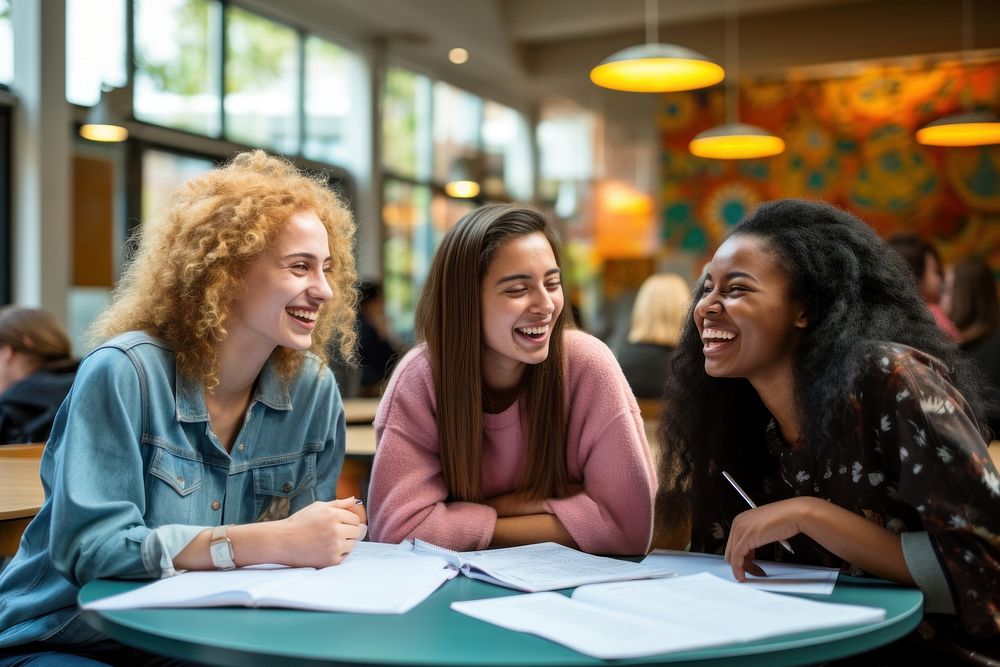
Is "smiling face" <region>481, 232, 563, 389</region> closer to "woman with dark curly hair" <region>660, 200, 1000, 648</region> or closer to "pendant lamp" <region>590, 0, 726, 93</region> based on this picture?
"woman with dark curly hair" <region>660, 200, 1000, 648</region>

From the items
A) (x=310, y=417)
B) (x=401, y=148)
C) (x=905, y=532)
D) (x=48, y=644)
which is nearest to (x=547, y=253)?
(x=310, y=417)

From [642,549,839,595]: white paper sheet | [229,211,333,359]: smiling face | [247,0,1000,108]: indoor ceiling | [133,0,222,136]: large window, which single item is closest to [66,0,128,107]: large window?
[133,0,222,136]: large window

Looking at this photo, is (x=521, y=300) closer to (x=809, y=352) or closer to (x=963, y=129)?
(x=809, y=352)

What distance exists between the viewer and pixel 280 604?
49.0 inches

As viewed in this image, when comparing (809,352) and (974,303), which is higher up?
(974,303)

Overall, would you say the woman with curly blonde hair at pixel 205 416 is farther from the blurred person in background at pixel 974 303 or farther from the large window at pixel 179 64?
the large window at pixel 179 64

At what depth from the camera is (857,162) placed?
31.8 feet

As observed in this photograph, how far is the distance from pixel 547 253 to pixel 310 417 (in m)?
0.57

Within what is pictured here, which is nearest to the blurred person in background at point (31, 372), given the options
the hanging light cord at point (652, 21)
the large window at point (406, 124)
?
the large window at point (406, 124)

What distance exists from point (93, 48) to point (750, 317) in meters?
5.88

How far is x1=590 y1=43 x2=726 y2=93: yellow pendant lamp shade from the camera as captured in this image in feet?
15.8

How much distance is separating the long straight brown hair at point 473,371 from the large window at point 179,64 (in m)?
5.44

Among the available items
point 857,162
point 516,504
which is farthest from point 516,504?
point 857,162

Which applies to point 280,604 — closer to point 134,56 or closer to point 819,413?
point 819,413
